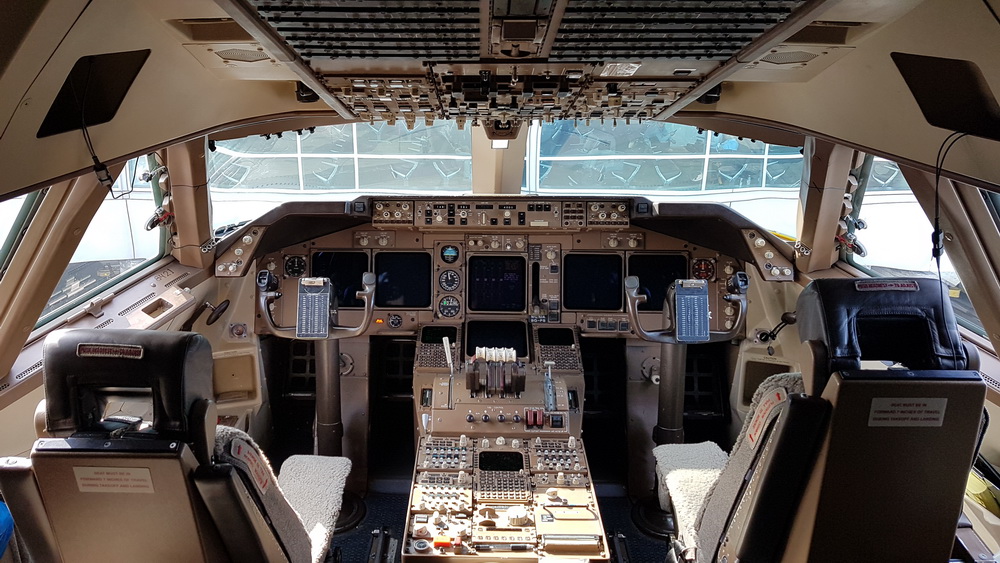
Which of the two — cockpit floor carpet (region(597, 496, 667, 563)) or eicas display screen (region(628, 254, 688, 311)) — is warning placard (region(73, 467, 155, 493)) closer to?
cockpit floor carpet (region(597, 496, 667, 563))

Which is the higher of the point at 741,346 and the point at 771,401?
the point at 771,401

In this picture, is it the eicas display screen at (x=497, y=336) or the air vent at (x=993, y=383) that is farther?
the eicas display screen at (x=497, y=336)

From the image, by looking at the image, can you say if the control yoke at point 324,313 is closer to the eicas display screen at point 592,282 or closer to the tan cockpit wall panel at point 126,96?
the tan cockpit wall panel at point 126,96

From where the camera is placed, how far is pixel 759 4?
997mm

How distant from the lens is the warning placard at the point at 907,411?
1.23 m

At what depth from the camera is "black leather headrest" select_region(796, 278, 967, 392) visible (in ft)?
4.20

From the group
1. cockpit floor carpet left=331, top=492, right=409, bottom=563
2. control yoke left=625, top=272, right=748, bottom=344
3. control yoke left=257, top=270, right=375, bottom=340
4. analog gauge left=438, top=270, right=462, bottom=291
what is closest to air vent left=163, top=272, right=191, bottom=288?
control yoke left=257, top=270, right=375, bottom=340

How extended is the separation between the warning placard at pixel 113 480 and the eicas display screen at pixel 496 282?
8.57 ft

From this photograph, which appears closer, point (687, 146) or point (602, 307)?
point (602, 307)

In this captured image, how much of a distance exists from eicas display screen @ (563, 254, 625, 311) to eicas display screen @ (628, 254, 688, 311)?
0.12 metres

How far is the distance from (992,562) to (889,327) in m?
0.83

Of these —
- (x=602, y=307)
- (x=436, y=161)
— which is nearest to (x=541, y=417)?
(x=602, y=307)

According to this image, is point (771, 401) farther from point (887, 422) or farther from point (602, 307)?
point (602, 307)

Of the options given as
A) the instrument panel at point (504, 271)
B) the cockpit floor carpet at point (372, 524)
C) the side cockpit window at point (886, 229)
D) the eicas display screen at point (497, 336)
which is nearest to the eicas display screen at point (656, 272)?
the instrument panel at point (504, 271)
